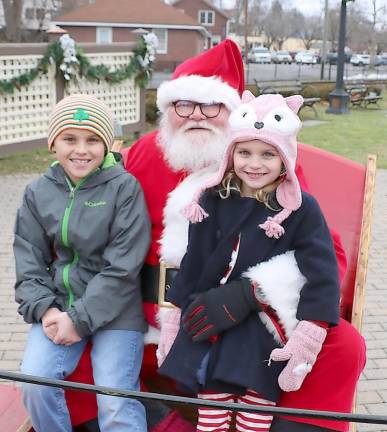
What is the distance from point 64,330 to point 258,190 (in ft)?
3.24

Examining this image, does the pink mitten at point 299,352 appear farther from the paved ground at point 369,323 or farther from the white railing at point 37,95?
the white railing at point 37,95

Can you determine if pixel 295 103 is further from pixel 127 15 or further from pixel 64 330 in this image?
pixel 127 15

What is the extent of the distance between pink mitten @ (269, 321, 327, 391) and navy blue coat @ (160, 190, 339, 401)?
5 cm

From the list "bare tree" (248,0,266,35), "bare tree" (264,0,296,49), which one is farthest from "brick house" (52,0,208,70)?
"bare tree" (264,0,296,49)

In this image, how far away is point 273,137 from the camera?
7.21ft

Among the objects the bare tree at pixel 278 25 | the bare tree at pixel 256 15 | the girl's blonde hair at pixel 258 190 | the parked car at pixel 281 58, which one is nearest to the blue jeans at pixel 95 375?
the girl's blonde hair at pixel 258 190

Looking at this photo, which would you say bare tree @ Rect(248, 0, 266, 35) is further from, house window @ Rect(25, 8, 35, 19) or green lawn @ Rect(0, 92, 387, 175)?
green lawn @ Rect(0, 92, 387, 175)

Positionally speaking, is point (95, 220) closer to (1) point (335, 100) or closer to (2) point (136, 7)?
(1) point (335, 100)

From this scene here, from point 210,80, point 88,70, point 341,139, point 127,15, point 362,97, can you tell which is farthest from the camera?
point 127,15

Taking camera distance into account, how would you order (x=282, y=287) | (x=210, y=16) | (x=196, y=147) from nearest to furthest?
(x=282, y=287)
(x=196, y=147)
(x=210, y=16)

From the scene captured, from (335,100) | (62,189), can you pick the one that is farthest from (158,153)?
(335,100)

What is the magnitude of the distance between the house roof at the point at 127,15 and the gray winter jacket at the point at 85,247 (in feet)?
139

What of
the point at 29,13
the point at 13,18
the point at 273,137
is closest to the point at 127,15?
the point at 13,18

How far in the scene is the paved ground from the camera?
364 cm
